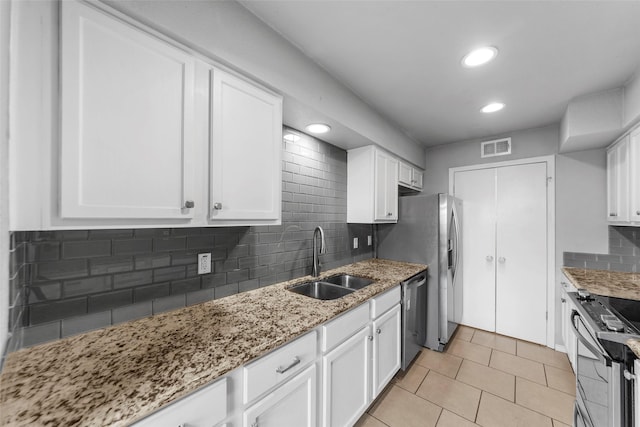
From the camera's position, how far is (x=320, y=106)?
1.72 m

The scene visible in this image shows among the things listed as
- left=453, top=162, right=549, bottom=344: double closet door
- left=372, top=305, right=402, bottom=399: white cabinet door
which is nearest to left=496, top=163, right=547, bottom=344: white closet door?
left=453, top=162, right=549, bottom=344: double closet door

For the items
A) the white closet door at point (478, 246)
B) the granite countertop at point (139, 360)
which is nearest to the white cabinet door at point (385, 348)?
the granite countertop at point (139, 360)

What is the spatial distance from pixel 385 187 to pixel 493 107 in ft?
3.99

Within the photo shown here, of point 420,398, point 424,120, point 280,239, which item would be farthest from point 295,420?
point 424,120

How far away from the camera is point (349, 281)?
2.23 m

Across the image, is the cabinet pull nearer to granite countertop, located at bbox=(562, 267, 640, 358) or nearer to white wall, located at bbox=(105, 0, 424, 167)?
white wall, located at bbox=(105, 0, 424, 167)

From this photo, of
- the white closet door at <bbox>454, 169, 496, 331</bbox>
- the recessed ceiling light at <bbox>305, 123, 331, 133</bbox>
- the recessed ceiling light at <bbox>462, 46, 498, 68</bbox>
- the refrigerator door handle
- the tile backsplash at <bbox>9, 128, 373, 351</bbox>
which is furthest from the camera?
the white closet door at <bbox>454, 169, 496, 331</bbox>

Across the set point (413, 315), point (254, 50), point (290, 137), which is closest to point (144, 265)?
point (254, 50)

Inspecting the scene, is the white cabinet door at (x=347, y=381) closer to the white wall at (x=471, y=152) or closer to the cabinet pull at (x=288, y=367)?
the cabinet pull at (x=288, y=367)

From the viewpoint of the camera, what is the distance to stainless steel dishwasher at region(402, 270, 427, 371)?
7.08ft

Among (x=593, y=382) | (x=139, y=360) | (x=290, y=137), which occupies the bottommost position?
(x=593, y=382)

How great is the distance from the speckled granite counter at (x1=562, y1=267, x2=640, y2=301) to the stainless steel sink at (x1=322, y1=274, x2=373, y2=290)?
1.65 meters

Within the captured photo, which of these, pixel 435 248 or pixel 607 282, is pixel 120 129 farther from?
pixel 607 282

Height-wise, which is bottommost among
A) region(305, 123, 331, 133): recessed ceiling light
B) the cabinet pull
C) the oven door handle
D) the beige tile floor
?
the beige tile floor
